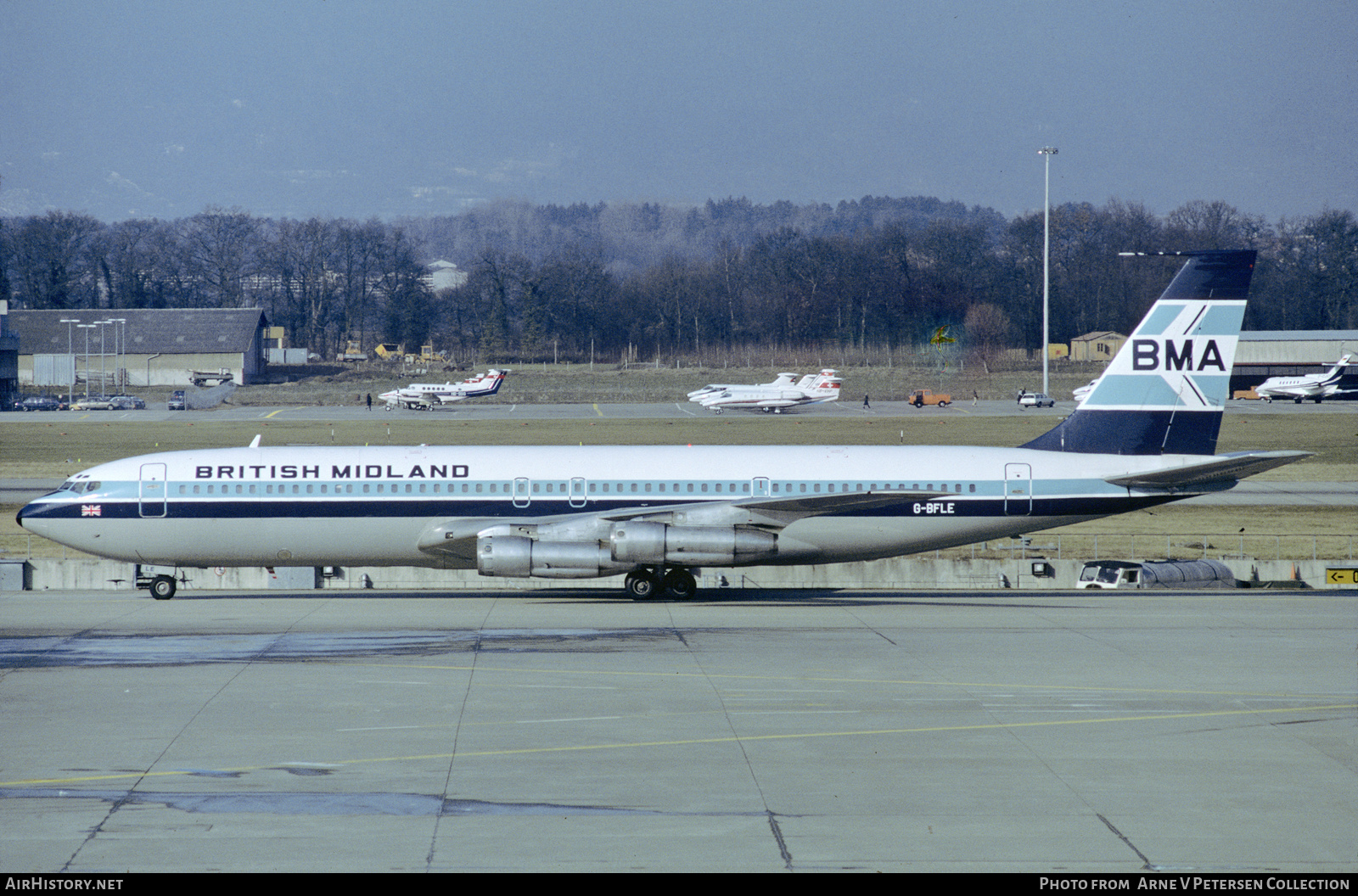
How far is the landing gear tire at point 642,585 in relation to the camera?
3331 centimetres

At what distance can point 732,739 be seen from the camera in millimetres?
17469

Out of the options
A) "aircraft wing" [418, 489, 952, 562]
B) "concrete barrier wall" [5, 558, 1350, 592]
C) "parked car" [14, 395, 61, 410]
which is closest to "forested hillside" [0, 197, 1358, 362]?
"parked car" [14, 395, 61, 410]

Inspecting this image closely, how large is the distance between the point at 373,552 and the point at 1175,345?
76.8 ft

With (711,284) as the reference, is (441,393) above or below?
below

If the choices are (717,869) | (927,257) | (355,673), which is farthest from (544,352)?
(717,869)

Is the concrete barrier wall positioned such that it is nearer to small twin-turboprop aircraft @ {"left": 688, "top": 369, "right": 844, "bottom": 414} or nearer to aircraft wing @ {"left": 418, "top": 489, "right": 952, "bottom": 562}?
aircraft wing @ {"left": 418, "top": 489, "right": 952, "bottom": 562}

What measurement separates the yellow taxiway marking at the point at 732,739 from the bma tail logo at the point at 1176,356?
16553mm

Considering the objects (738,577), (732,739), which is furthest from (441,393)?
(732,739)

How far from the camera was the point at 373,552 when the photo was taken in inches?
1309

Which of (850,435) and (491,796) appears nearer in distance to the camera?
(491,796)

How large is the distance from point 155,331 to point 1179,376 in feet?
408

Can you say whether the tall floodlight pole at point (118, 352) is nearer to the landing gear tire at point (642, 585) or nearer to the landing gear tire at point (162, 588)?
the landing gear tire at point (162, 588)

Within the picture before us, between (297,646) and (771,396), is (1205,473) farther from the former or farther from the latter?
(771,396)

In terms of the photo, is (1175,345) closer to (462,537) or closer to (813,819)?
(462,537)
